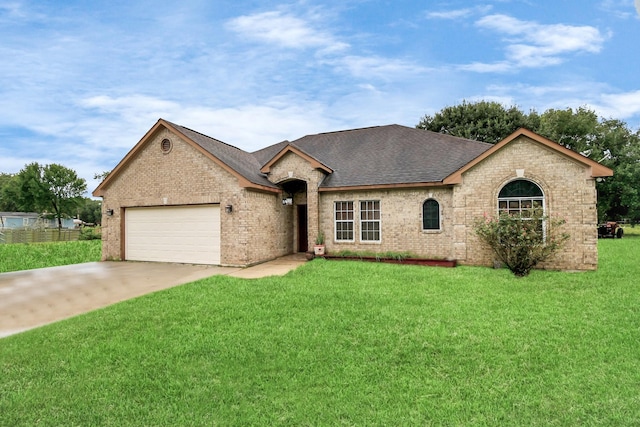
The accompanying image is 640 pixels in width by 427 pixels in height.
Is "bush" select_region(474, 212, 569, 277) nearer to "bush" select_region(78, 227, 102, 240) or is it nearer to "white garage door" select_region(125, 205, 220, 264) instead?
"white garage door" select_region(125, 205, 220, 264)

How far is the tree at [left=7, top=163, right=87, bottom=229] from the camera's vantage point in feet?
143

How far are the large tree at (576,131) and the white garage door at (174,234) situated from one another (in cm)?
2416

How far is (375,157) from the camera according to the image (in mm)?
15531

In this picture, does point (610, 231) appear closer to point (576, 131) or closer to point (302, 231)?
point (576, 131)

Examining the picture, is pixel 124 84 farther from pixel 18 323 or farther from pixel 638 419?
pixel 638 419

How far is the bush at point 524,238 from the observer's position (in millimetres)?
10188

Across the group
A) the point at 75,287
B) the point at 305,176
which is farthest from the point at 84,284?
the point at 305,176

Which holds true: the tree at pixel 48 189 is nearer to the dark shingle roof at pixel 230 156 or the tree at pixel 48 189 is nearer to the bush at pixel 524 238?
the dark shingle roof at pixel 230 156

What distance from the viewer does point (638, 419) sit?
334 centimetres

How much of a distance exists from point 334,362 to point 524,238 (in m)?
8.25

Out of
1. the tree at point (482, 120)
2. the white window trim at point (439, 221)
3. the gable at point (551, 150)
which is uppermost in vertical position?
the tree at point (482, 120)

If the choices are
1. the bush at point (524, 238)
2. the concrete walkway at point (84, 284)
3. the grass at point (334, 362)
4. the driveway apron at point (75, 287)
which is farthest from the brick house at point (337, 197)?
the grass at point (334, 362)

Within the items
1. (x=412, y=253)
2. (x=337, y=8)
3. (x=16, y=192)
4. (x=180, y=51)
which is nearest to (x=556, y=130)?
(x=412, y=253)

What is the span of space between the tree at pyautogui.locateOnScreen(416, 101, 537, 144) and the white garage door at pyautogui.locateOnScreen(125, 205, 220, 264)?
2391 centimetres
